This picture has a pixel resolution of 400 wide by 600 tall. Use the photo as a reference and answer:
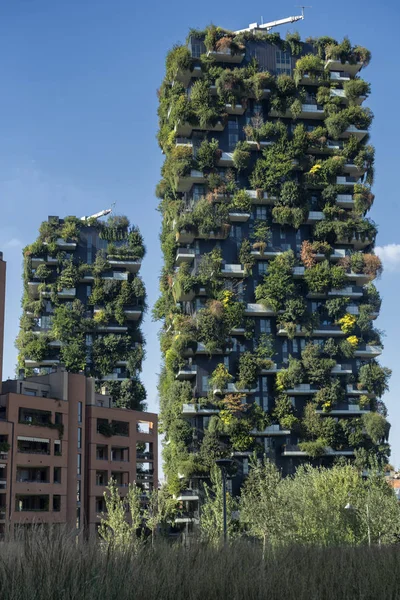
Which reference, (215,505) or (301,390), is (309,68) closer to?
(301,390)

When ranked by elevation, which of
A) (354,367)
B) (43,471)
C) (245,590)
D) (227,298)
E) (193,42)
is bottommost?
(245,590)

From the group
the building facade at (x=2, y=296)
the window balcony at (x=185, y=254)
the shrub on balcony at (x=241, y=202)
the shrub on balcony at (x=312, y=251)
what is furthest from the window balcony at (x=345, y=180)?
the building facade at (x=2, y=296)

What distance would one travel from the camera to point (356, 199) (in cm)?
8256

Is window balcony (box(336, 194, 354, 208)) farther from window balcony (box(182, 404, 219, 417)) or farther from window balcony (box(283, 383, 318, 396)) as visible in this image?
window balcony (box(182, 404, 219, 417))

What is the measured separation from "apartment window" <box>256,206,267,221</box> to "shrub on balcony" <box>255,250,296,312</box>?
15.0 ft

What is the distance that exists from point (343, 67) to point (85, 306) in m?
36.8

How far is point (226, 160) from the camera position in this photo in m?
81.0

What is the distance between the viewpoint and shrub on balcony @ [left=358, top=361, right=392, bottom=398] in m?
78.3

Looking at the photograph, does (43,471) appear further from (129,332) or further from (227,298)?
(129,332)

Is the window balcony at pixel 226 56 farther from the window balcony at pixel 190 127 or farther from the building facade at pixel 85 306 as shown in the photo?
the building facade at pixel 85 306

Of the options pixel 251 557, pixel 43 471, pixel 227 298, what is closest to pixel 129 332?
pixel 227 298

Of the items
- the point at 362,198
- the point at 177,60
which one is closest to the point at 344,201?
the point at 362,198

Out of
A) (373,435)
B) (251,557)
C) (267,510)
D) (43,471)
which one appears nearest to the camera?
(251,557)

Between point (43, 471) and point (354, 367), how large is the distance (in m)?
29.6
